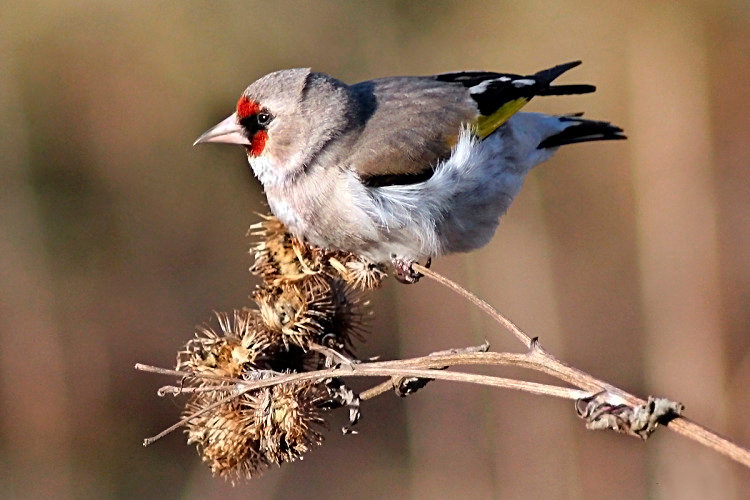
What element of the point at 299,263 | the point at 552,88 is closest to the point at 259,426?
the point at 299,263

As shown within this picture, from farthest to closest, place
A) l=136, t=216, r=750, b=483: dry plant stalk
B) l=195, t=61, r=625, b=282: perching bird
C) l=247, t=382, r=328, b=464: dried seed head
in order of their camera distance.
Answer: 1. l=195, t=61, r=625, b=282: perching bird
2. l=247, t=382, r=328, b=464: dried seed head
3. l=136, t=216, r=750, b=483: dry plant stalk

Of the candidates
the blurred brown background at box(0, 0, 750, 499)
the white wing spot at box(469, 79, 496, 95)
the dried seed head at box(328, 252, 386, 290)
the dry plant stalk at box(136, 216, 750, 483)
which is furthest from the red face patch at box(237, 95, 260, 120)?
the blurred brown background at box(0, 0, 750, 499)

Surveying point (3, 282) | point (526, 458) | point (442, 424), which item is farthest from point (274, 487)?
point (3, 282)

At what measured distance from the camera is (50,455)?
791 cm

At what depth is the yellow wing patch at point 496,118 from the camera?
4.98 m

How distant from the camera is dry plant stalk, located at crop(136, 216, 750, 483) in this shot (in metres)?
3.32

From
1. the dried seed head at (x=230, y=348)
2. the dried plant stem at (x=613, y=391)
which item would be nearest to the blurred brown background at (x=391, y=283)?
the dried seed head at (x=230, y=348)

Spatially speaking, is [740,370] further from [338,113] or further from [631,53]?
[338,113]

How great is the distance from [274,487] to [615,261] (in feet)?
13.0

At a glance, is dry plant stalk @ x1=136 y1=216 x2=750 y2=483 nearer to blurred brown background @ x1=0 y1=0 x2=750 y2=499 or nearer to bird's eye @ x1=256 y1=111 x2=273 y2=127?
bird's eye @ x1=256 y1=111 x2=273 y2=127

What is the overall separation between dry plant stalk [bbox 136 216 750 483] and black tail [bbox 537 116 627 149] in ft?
5.82

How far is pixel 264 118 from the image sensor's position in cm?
497

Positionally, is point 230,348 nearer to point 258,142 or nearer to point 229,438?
point 229,438

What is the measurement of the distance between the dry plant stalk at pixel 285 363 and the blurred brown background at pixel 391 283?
138 inches
